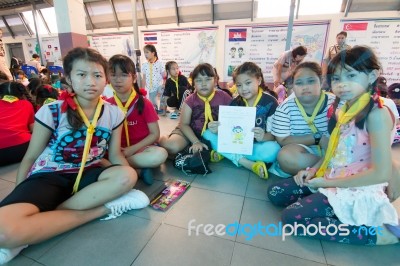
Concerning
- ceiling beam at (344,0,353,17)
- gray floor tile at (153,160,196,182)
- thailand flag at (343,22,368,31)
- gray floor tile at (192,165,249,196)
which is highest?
ceiling beam at (344,0,353,17)

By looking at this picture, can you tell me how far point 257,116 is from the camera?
1.79 meters

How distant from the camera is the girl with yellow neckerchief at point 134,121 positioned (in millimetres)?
1581

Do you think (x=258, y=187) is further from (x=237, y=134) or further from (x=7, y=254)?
(x=7, y=254)

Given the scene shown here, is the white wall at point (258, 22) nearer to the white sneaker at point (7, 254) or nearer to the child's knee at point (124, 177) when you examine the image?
the child's knee at point (124, 177)

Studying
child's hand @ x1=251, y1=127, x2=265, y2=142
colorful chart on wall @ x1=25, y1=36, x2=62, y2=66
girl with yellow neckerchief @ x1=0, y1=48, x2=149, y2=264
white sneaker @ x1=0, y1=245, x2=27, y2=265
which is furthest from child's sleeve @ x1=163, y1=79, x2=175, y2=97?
colorful chart on wall @ x1=25, y1=36, x2=62, y2=66

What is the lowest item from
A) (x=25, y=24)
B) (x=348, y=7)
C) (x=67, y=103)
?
(x=67, y=103)

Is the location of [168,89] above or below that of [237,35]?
below

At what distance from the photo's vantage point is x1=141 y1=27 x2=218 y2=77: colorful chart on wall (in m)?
6.08

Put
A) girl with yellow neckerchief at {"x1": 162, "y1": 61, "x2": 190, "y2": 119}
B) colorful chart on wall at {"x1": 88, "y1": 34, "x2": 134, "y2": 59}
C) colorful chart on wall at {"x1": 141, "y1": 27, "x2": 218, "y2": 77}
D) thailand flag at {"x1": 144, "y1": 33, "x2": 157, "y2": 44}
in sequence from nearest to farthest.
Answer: girl with yellow neckerchief at {"x1": 162, "y1": 61, "x2": 190, "y2": 119} < colorful chart on wall at {"x1": 141, "y1": 27, "x2": 218, "y2": 77} < thailand flag at {"x1": 144, "y1": 33, "x2": 157, "y2": 44} < colorful chart on wall at {"x1": 88, "y1": 34, "x2": 134, "y2": 59}

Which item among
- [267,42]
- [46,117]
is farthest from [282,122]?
[267,42]

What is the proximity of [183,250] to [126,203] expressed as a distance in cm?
44

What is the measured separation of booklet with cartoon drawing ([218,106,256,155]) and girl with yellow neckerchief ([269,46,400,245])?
601 mm

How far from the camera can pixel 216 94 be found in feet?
6.59

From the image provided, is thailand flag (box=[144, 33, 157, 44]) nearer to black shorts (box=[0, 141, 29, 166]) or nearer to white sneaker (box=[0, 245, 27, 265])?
black shorts (box=[0, 141, 29, 166])
